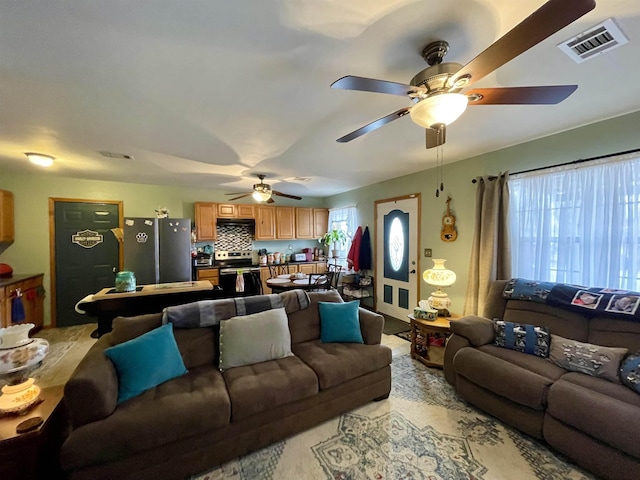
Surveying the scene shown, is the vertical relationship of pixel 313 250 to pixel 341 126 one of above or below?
below

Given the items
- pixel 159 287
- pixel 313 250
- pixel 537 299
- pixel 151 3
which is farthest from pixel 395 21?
pixel 313 250

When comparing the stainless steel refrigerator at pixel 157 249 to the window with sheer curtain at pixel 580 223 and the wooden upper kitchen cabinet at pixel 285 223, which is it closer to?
the wooden upper kitchen cabinet at pixel 285 223

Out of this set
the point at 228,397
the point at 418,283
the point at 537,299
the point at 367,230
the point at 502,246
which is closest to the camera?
the point at 228,397

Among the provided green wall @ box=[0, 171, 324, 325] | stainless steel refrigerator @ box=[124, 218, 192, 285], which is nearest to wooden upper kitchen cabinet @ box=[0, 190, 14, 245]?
green wall @ box=[0, 171, 324, 325]

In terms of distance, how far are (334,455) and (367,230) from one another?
391 centimetres

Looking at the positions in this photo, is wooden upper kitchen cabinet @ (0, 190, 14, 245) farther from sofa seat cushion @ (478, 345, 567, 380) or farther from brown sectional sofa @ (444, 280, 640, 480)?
sofa seat cushion @ (478, 345, 567, 380)

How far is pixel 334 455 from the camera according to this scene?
1.76m

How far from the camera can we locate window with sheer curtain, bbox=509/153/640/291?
2230 millimetres

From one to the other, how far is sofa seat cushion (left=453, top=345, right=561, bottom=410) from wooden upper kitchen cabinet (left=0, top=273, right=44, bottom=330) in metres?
5.17

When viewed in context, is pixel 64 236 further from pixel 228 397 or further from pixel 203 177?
pixel 228 397

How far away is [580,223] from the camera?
2.51 m

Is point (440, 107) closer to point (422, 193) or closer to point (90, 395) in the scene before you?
point (90, 395)

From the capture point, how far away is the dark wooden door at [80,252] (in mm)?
4242

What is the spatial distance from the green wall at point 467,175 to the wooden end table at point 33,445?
157 inches
